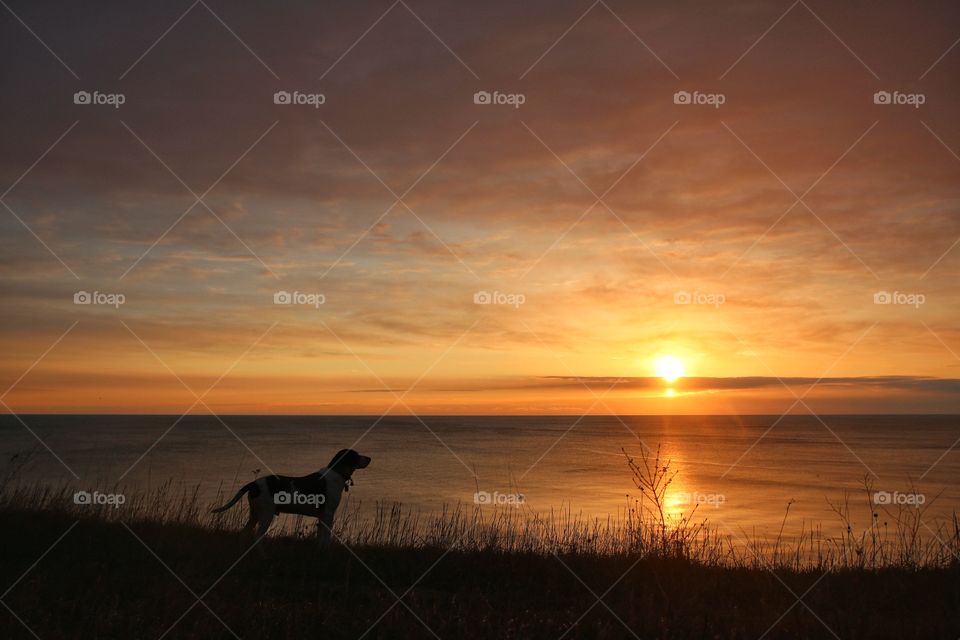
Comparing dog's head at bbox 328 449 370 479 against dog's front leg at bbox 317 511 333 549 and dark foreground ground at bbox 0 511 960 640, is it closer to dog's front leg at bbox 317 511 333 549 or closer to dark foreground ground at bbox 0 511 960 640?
dog's front leg at bbox 317 511 333 549

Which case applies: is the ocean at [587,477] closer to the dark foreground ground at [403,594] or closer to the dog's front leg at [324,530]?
the dark foreground ground at [403,594]

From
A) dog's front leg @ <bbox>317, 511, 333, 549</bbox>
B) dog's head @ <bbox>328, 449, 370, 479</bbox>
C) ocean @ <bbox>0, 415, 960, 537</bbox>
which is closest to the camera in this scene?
dog's front leg @ <bbox>317, 511, 333, 549</bbox>

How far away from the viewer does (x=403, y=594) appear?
7.07 metres

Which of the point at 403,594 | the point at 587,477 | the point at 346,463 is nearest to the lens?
the point at 403,594

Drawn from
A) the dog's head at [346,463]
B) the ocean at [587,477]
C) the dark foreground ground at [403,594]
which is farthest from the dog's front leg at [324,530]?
the ocean at [587,477]

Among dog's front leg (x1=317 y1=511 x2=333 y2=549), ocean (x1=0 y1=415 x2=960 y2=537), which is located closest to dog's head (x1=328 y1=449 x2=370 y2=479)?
dog's front leg (x1=317 y1=511 x2=333 y2=549)

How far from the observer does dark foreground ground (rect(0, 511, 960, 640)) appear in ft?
19.2

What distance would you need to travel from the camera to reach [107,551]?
830 cm

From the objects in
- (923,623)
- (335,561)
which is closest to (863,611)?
(923,623)

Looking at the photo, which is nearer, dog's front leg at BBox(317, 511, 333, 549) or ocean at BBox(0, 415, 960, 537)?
dog's front leg at BBox(317, 511, 333, 549)

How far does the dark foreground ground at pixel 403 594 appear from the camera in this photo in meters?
5.86

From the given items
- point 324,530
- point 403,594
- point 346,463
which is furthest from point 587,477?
point 403,594

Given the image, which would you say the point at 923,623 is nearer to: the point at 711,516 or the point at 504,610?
the point at 504,610

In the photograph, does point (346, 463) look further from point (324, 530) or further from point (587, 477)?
point (587, 477)
